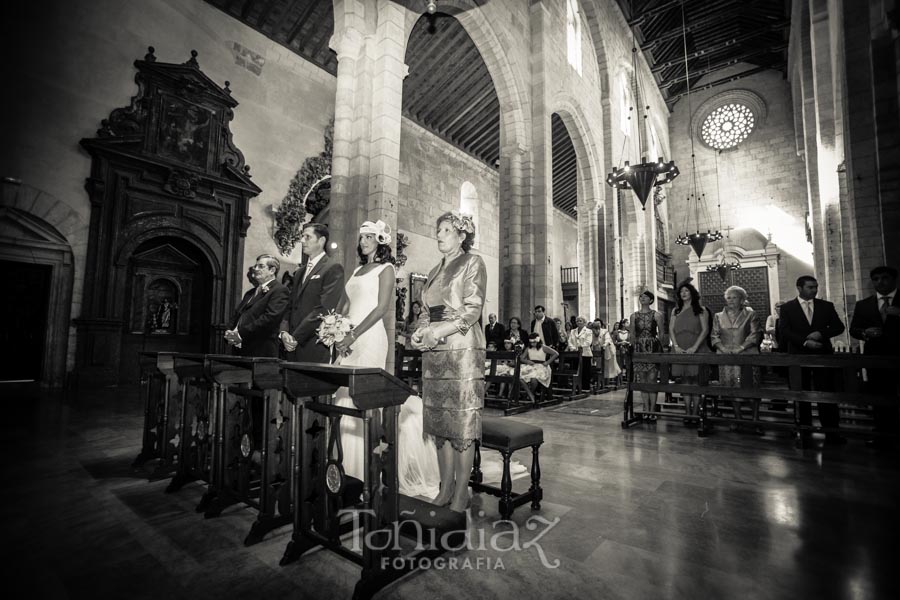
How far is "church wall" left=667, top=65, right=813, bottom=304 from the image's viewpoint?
19.2m

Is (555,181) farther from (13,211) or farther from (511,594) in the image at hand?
(511,594)

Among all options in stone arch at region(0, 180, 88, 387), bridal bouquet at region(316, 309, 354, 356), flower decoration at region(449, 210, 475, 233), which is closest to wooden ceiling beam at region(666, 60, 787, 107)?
flower decoration at region(449, 210, 475, 233)

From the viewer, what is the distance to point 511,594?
61.1 inches

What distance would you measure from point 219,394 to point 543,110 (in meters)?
10.8

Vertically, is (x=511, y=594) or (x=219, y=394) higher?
(x=219, y=394)

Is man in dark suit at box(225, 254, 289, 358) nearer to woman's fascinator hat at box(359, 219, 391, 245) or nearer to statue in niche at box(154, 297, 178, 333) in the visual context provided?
woman's fascinator hat at box(359, 219, 391, 245)

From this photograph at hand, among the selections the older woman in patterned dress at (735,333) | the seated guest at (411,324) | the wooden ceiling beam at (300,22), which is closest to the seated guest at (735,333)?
the older woman in patterned dress at (735,333)

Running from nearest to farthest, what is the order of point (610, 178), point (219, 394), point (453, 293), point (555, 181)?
point (453, 293) → point (219, 394) → point (610, 178) → point (555, 181)

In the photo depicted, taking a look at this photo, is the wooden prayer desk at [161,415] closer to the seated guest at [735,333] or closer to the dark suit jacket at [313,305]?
the dark suit jacket at [313,305]

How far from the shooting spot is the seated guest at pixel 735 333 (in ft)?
15.8

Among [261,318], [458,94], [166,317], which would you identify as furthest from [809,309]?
[458,94]

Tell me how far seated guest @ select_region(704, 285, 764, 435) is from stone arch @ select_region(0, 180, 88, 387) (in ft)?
32.3

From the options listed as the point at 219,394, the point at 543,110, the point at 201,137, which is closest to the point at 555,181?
the point at 543,110

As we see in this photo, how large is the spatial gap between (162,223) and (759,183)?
79.5 ft
